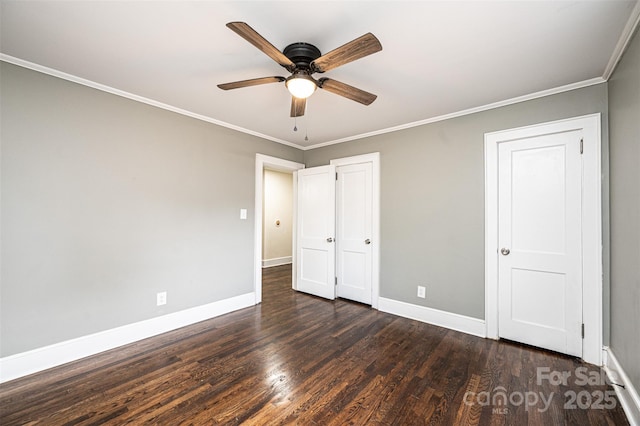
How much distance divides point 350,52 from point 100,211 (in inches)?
101

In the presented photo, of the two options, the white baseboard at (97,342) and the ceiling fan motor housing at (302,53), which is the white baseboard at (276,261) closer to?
the white baseboard at (97,342)

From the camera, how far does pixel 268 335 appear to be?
9.31 feet

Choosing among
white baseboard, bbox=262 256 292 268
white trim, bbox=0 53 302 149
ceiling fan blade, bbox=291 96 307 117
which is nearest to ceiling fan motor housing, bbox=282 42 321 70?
ceiling fan blade, bbox=291 96 307 117

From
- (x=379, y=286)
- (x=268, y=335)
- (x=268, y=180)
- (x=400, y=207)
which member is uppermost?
(x=268, y=180)

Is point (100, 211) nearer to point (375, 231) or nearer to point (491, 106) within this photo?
point (375, 231)

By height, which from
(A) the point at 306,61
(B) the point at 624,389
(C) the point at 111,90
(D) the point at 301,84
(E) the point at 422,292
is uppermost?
(C) the point at 111,90

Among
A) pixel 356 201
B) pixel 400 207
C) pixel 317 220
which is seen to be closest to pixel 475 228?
pixel 400 207

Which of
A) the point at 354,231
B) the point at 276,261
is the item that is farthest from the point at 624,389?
the point at 276,261

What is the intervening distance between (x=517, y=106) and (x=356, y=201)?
211 centimetres

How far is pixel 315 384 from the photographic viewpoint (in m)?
2.01

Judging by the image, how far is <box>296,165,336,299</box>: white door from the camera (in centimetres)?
408

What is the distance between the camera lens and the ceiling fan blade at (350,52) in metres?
1.40

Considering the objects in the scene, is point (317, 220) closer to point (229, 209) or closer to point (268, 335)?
point (229, 209)

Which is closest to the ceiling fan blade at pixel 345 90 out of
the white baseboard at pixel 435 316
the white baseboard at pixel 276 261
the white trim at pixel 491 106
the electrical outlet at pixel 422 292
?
the white trim at pixel 491 106
